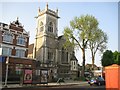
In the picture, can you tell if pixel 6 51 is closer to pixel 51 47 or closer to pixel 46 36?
pixel 46 36

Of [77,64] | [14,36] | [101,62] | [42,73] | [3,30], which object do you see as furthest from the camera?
[101,62]

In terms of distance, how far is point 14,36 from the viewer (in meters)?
36.5

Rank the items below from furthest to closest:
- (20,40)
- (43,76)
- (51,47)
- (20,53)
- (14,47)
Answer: (51,47) → (20,40) → (20,53) → (14,47) → (43,76)

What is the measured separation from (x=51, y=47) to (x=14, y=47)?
14.1 meters

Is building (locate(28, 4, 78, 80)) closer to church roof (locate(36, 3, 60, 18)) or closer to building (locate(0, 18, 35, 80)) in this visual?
church roof (locate(36, 3, 60, 18))

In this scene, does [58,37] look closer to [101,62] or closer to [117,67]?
[101,62]

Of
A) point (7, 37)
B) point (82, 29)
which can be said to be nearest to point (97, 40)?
point (82, 29)

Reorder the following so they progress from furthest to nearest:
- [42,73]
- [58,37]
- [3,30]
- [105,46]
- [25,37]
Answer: [58,37]
[105,46]
[25,37]
[3,30]
[42,73]

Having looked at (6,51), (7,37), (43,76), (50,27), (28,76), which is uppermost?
(50,27)

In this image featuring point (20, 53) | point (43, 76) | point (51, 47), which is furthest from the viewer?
point (51, 47)

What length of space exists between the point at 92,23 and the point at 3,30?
1789cm

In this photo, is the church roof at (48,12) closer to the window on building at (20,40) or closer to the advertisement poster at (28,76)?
the window on building at (20,40)

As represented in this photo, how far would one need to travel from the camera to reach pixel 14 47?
1435 inches

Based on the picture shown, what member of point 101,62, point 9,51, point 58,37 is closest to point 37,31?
point 58,37
